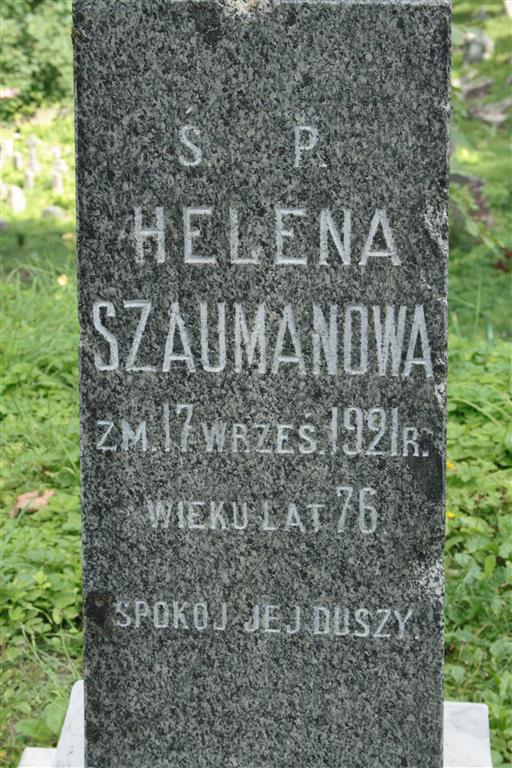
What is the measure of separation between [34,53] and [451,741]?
314 inches

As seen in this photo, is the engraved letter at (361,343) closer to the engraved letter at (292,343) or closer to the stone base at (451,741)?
the engraved letter at (292,343)

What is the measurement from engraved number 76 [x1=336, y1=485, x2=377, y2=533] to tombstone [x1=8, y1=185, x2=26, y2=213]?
19.8 feet

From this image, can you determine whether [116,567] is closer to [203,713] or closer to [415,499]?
[203,713]

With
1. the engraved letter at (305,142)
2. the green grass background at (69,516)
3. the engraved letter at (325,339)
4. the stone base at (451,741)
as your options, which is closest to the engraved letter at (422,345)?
the engraved letter at (325,339)

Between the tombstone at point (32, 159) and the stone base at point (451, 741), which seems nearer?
the stone base at point (451, 741)

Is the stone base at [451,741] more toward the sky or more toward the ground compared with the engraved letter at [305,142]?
more toward the ground

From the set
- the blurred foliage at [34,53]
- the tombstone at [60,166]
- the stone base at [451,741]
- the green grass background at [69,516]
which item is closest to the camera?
the stone base at [451,741]

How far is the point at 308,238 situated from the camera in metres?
2.27

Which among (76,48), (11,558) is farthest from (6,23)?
(76,48)

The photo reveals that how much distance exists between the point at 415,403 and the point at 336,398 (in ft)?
0.48

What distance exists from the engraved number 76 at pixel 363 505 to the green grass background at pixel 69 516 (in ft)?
2.62

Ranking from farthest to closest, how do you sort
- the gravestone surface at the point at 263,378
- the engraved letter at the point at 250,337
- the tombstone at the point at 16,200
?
the tombstone at the point at 16,200 < the engraved letter at the point at 250,337 < the gravestone surface at the point at 263,378

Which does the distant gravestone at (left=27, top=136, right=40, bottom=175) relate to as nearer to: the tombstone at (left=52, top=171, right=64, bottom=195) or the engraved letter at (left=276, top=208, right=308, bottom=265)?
the tombstone at (left=52, top=171, right=64, bottom=195)

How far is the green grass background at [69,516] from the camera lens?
3.12m
